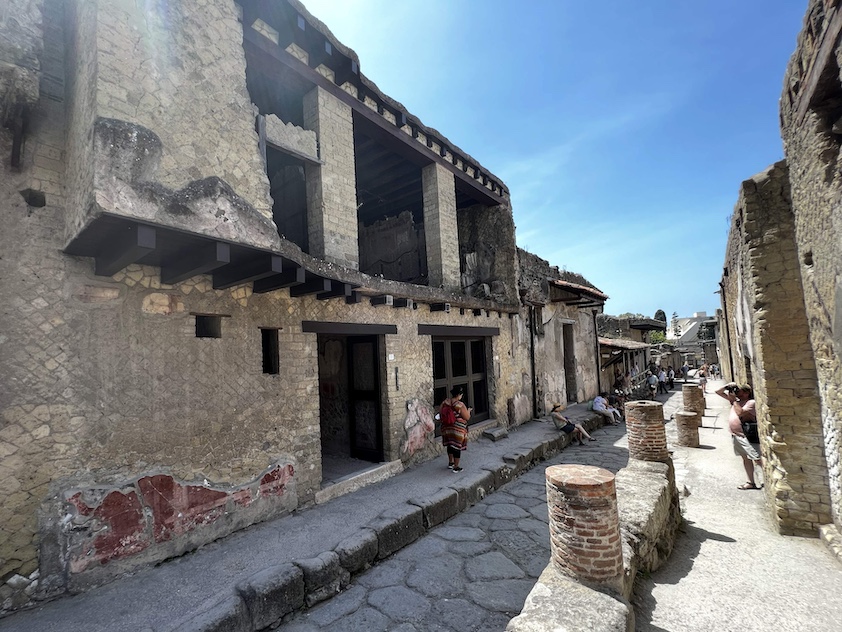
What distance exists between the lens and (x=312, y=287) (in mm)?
4695

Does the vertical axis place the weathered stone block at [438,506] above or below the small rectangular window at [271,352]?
below

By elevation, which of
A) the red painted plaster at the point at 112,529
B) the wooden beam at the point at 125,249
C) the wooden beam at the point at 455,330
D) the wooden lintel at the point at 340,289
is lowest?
the red painted plaster at the point at 112,529

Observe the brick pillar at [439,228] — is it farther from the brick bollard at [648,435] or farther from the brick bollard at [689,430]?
the brick bollard at [689,430]

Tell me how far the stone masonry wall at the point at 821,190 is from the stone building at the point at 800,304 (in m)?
0.01

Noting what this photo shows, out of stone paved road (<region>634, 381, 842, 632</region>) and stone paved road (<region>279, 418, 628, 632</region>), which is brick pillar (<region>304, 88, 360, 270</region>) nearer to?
stone paved road (<region>279, 418, 628, 632</region>)

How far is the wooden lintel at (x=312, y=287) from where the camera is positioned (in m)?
4.57

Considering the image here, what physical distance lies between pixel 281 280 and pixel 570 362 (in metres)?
10.9

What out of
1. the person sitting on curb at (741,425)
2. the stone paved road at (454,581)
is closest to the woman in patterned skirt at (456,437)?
the stone paved road at (454,581)

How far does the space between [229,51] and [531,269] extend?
9887mm

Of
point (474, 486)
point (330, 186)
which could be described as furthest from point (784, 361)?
point (330, 186)

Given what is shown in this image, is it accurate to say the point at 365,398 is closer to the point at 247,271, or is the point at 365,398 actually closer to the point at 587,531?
the point at 247,271

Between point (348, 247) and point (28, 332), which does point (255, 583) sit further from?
point (348, 247)

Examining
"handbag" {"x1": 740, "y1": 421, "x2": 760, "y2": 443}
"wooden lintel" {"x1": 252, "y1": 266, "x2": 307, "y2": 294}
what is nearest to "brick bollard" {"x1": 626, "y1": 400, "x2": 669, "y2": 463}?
"handbag" {"x1": 740, "y1": 421, "x2": 760, "y2": 443}

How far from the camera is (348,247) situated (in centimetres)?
613
